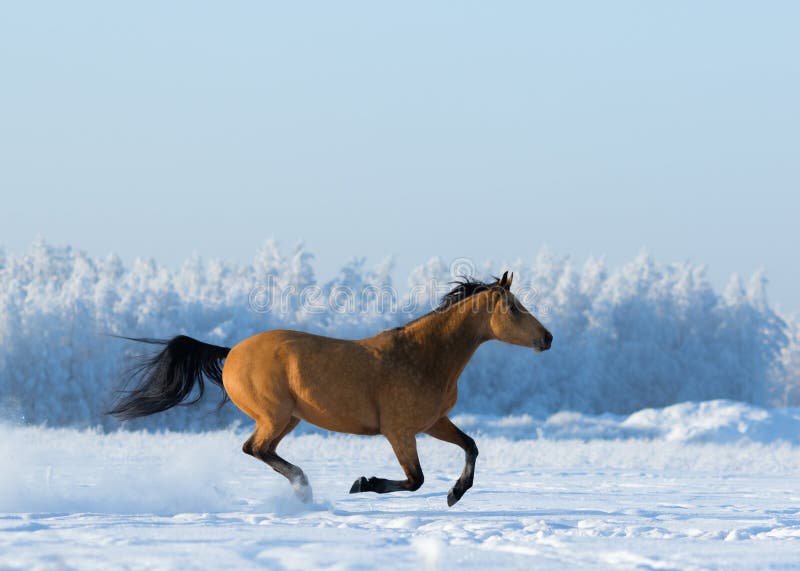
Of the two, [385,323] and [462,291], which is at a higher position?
[385,323]

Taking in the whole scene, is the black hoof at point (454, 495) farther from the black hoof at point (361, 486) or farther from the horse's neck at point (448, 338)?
the horse's neck at point (448, 338)

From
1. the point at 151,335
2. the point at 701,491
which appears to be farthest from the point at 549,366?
the point at 701,491

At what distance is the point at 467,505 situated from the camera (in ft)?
29.5

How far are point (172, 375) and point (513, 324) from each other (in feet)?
10.1

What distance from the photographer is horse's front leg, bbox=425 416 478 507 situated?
8312mm

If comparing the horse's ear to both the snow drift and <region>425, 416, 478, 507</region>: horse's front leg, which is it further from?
the snow drift

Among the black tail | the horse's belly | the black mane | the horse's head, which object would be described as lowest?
the horse's belly

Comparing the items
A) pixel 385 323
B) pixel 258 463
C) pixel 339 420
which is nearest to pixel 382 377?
pixel 339 420

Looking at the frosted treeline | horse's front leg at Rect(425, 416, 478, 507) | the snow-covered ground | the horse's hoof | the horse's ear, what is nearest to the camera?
the snow-covered ground

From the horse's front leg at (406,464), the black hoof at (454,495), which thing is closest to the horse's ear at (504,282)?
the horse's front leg at (406,464)

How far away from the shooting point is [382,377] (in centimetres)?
815

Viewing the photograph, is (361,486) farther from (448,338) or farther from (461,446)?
(448,338)

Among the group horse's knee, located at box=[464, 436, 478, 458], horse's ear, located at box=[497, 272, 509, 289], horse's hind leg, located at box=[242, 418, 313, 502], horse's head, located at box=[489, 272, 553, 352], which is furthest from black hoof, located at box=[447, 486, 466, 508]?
horse's ear, located at box=[497, 272, 509, 289]

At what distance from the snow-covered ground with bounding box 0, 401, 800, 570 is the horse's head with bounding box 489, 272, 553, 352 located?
136cm
